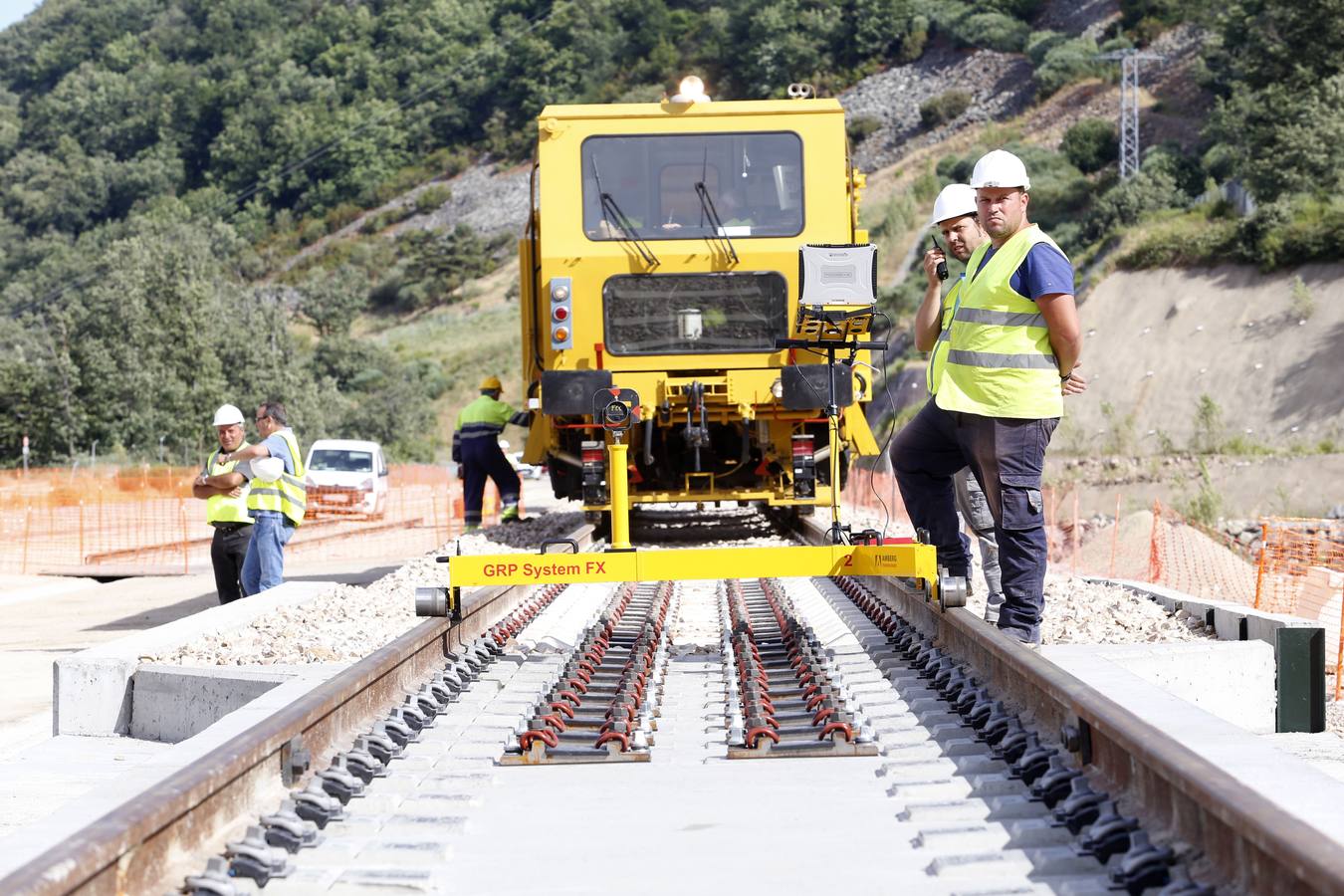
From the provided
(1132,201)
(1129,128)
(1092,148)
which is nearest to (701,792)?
(1132,201)

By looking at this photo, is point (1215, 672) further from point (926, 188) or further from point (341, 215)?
point (341, 215)

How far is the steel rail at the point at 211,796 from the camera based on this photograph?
297 centimetres

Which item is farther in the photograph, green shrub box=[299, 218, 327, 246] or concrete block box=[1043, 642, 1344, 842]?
green shrub box=[299, 218, 327, 246]

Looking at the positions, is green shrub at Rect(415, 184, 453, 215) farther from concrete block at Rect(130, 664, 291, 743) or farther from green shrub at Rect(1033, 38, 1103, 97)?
concrete block at Rect(130, 664, 291, 743)

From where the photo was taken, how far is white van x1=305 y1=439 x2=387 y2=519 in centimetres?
2881

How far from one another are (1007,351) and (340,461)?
2505cm

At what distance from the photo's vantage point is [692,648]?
25.1ft

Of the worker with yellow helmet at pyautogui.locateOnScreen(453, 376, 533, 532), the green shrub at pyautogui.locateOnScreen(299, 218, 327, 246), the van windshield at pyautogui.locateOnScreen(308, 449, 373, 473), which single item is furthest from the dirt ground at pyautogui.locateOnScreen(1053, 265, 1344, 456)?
the green shrub at pyautogui.locateOnScreen(299, 218, 327, 246)

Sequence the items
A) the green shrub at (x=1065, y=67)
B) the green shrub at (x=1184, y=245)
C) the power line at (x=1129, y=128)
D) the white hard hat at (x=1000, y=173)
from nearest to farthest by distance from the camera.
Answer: the white hard hat at (x=1000, y=173) < the green shrub at (x=1184, y=245) < the power line at (x=1129, y=128) < the green shrub at (x=1065, y=67)


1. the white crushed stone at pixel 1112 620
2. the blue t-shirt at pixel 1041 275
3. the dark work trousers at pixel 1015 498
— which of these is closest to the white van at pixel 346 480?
the white crushed stone at pixel 1112 620

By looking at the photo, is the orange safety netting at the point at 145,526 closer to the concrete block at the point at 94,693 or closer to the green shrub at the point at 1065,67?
the concrete block at the point at 94,693

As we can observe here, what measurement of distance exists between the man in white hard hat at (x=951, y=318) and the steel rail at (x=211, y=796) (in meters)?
2.68

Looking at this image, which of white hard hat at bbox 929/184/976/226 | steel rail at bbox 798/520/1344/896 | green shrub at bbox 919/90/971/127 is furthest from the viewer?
green shrub at bbox 919/90/971/127

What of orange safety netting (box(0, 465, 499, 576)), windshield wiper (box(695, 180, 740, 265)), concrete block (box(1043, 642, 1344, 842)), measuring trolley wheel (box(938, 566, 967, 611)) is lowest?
orange safety netting (box(0, 465, 499, 576))
